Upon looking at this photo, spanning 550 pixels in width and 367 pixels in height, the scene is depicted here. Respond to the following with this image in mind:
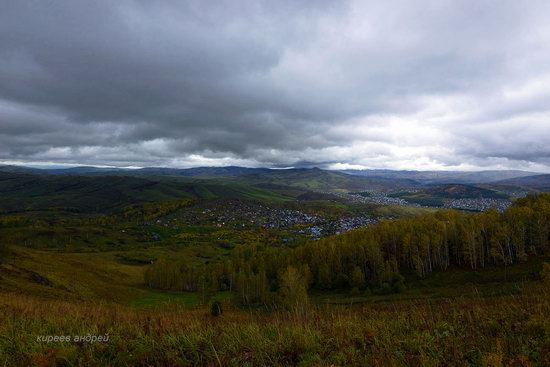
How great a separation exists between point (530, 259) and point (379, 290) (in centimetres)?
4550

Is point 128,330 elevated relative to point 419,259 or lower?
elevated

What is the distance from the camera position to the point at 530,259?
8388 cm

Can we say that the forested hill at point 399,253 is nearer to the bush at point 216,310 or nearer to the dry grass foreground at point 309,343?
the bush at point 216,310

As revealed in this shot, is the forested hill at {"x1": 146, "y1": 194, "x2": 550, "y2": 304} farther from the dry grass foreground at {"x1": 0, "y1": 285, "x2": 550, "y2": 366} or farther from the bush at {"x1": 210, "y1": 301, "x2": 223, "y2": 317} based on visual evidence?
the dry grass foreground at {"x1": 0, "y1": 285, "x2": 550, "y2": 366}

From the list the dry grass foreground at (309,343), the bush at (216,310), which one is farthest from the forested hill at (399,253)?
the dry grass foreground at (309,343)

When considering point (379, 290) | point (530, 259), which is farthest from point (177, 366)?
point (530, 259)

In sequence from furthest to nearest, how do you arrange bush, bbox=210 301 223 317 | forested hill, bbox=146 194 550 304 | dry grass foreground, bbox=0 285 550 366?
forested hill, bbox=146 194 550 304, bush, bbox=210 301 223 317, dry grass foreground, bbox=0 285 550 366

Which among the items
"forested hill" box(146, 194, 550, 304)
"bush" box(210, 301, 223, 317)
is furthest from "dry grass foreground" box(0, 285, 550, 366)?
"forested hill" box(146, 194, 550, 304)

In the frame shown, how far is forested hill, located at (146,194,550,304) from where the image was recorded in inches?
3356

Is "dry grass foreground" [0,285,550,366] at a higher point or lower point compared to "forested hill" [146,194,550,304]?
higher

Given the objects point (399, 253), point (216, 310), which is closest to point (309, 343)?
point (216, 310)

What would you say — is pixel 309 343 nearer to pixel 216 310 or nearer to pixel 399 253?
pixel 216 310

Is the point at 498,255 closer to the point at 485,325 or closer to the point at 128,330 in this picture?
the point at 485,325

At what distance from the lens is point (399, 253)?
3949 inches
